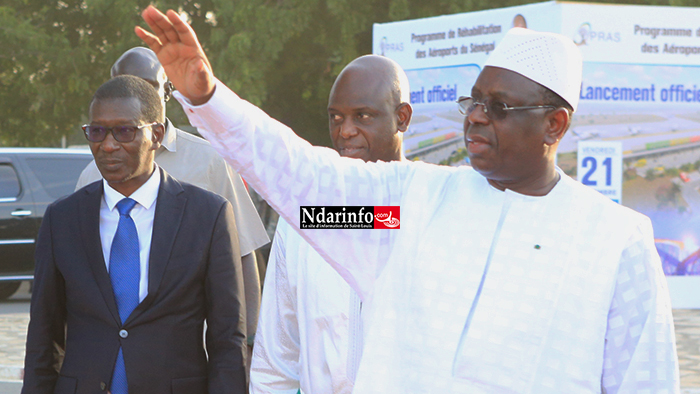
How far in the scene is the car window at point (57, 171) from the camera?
11.8m

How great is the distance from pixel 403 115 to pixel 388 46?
856 cm

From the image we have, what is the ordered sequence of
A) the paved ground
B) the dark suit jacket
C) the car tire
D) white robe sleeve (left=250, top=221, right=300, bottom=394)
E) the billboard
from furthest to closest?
1. the car tire
2. the billboard
3. the paved ground
4. white robe sleeve (left=250, top=221, right=300, bottom=394)
5. the dark suit jacket

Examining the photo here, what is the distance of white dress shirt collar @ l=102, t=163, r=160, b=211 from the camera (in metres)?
3.28

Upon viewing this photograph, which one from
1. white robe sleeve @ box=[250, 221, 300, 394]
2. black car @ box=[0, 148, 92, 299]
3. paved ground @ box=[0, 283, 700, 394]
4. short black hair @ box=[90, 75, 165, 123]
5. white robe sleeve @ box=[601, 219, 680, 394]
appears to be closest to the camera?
white robe sleeve @ box=[601, 219, 680, 394]

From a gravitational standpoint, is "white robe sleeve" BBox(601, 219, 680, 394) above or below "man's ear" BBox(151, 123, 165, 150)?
below

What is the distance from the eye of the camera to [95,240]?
3.13 metres

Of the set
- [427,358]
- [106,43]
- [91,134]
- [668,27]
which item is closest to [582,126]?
[668,27]

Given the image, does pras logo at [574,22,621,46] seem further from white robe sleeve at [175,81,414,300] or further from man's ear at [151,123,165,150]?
white robe sleeve at [175,81,414,300]

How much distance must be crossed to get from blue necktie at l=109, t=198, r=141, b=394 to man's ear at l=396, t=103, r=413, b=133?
1075mm

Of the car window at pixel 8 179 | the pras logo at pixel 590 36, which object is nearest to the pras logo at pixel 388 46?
the pras logo at pixel 590 36

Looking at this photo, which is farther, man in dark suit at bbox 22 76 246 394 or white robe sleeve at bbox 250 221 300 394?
white robe sleeve at bbox 250 221 300 394

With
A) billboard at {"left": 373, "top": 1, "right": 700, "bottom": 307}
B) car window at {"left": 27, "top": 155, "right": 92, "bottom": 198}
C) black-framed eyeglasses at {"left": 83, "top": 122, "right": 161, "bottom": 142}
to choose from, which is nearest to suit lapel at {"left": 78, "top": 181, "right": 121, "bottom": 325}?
black-framed eyeglasses at {"left": 83, "top": 122, "right": 161, "bottom": 142}

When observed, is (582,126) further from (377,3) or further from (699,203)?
(377,3)

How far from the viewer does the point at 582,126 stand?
33.7 ft
